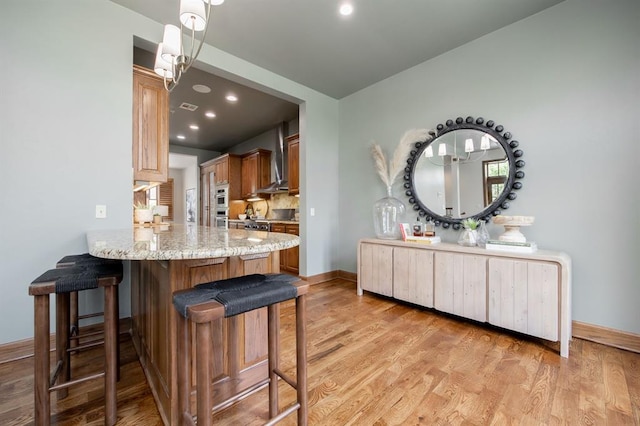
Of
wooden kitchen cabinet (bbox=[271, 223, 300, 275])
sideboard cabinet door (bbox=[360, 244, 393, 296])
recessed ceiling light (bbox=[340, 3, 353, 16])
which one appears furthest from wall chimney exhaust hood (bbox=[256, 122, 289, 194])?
recessed ceiling light (bbox=[340, 3, 353, 16])

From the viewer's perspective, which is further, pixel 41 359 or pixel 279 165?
pixel 279 165

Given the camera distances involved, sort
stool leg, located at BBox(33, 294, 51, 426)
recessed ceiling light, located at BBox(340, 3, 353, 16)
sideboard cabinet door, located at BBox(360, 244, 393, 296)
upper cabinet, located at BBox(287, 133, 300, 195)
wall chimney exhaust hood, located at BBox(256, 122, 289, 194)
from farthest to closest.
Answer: wall chimney exhaust hood, located at BBox(256, 122, 289, 194) → upper cabinet, located at BBox(287, 133, 300, 195) → sideboard cabinet door, located at BBox(360, 244, 393, 296) → recessed ceiling light, located at BBox(340, 3, 353, 16) → stool leg, located at BBox(33, 294, 51, 426)

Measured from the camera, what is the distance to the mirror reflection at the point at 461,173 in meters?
2.64

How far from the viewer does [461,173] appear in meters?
2.88

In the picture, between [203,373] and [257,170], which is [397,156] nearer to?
[203,373]

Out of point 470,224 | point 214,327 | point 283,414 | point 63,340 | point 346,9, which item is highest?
point 346,9

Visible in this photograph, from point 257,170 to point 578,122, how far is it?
16.5ft

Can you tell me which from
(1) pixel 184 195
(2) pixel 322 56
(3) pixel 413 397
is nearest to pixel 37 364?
(3) pixel 413 397

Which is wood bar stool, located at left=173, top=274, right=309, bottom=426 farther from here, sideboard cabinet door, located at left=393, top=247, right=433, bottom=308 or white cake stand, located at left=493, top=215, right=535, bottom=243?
white cake stand, located at left=493, top=215, right=535, bottom=243

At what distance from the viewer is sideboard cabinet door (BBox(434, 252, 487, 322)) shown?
2328 mm

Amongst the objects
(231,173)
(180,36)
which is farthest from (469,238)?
(231,173)

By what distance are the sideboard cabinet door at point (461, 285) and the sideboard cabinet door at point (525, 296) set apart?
0.07m

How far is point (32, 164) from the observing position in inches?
76.7

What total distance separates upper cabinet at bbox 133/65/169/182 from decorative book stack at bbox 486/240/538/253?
3109mm
